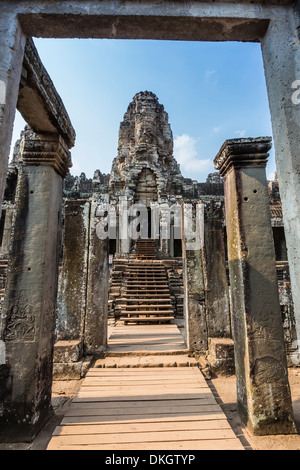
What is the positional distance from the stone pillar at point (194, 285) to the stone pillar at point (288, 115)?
3039 millimetres

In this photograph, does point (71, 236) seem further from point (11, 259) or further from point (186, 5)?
point (186, 5)

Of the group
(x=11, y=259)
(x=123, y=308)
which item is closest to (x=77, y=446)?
(x=11, y=259)

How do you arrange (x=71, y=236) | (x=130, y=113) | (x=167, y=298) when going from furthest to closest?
(x=130, y=113) < (x=167, y=298) < (x=71, y=236)

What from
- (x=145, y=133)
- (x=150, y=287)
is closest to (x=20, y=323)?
(x=150, y=287)

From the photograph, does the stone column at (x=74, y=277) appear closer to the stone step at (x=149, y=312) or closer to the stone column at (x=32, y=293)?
the stone column at (x=32, y=293)

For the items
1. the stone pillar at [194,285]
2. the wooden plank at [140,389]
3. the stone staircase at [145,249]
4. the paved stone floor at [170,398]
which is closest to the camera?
the paved stone floor at [170,398]

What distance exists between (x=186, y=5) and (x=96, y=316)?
4.26 m

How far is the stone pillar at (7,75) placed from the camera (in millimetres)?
1601

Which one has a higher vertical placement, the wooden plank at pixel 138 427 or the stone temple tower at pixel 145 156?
the stone temple tower at pixel 145 156

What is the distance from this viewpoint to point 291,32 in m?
1.76

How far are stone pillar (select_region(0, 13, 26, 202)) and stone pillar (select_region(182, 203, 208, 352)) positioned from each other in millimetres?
3643

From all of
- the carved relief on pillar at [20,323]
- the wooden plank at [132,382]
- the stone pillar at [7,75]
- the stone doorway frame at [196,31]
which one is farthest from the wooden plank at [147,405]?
the stone pillar at [7,75]

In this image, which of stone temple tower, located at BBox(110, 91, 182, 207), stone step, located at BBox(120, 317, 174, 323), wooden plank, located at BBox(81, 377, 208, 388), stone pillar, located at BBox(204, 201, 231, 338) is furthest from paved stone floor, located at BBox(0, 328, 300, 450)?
stone temple tower, located at BBox(110, 91, 182, 207)

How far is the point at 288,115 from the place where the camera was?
5.39 ft
